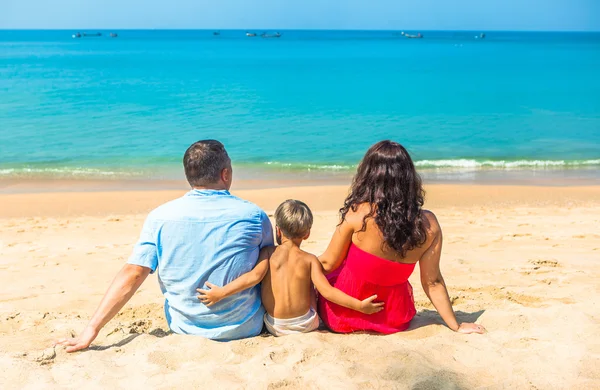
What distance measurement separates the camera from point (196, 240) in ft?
11.6

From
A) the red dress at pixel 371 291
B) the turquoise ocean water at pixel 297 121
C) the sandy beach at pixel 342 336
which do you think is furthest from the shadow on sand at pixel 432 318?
the turquoise ocean water at pixel 297 121

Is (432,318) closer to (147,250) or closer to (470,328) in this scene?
(470,328)

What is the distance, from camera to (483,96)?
2728cm

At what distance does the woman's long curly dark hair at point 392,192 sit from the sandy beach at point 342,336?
68 centimetres

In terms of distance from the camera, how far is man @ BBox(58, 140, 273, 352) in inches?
138

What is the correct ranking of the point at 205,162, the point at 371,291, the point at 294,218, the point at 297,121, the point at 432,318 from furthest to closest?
the point at 297,121 → the point at 432,318 → the point at 371,291 → the point at 294,218 → the point at 205,162

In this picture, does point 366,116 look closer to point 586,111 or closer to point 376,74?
point 586,111

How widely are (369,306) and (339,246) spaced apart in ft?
1.31

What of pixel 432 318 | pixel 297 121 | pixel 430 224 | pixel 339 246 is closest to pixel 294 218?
pixel 339 246

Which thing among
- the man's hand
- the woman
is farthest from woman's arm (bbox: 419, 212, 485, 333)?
the man's hand

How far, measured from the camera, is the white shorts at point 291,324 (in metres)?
3.81

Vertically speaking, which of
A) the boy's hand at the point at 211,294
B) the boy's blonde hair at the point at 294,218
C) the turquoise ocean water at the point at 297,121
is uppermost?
A: the turquoise ocean water at the point at 297,121

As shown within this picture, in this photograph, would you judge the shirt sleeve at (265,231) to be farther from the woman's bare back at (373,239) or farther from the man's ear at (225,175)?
the woman's bare back at (373,239)

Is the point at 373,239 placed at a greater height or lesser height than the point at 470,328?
greater
